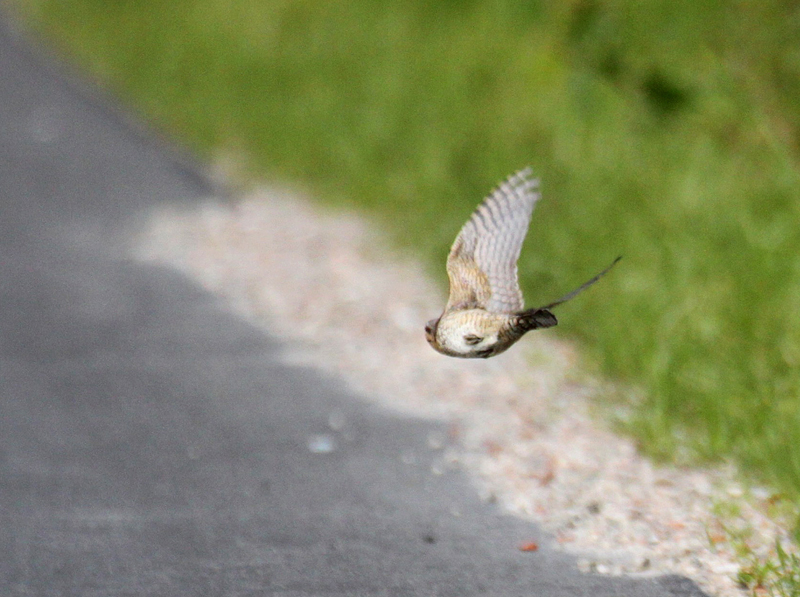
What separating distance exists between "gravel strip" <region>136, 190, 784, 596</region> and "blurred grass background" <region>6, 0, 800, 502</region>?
0.64 ft

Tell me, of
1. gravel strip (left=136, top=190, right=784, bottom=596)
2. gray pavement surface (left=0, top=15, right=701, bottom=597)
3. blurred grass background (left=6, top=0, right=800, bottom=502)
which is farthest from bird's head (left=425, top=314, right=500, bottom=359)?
blurred grass background (left=6, top=0, right=800, bottom=502)

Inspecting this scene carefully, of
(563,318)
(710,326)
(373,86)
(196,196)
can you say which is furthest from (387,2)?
(710,326)

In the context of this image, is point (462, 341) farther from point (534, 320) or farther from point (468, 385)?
point (468, 385)

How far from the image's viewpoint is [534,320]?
316cm

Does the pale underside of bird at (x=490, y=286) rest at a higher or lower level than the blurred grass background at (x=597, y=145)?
lower

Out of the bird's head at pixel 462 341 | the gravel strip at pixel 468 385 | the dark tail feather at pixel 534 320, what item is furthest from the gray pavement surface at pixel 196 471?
the dark tail feather at pixel 534 320

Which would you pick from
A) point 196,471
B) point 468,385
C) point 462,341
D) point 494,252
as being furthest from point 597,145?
point 462,341

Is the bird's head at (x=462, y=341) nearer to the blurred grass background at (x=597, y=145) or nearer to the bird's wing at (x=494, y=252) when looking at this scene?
the bird's wing at (x=494, y=252)

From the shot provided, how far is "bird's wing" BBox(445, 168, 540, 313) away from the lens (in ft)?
11.5

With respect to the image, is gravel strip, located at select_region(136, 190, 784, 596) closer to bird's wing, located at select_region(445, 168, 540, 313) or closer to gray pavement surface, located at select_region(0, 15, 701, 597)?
gray pavement surface, located at select_region(0, 15, 701, 597)

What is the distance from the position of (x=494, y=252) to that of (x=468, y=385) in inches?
80.3

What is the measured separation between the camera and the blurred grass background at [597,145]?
5.00 meters

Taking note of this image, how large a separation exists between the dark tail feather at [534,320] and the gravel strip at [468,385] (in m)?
0.96

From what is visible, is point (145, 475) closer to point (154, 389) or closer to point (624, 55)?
point (154, 389)
